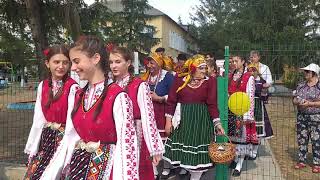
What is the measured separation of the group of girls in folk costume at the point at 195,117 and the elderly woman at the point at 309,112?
2.13 meters

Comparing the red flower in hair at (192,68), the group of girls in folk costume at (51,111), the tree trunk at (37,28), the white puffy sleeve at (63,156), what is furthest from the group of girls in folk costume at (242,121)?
the white puffy sleeve at (63,156)

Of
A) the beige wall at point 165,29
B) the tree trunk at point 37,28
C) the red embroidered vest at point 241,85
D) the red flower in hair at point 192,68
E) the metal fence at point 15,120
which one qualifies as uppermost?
the beige wall at point 165,29

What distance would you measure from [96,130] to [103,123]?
69mm

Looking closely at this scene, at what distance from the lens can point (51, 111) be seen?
138 inches

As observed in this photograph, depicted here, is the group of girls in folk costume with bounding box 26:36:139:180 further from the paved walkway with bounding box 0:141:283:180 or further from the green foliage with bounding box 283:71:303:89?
the green foliage with bounding box 283:71:303:89

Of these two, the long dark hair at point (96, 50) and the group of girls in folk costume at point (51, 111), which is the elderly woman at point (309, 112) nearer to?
the group of girls in folk costume at point (51, 111)

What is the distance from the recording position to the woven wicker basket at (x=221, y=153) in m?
4.64

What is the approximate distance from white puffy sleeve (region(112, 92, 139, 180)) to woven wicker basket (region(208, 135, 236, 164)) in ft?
7.68

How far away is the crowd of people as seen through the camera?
251 centimetres

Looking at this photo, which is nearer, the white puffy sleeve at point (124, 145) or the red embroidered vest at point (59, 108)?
the white puffy sleeve at point (124, 145)

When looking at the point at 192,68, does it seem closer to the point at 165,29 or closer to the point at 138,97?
the point at 138,97

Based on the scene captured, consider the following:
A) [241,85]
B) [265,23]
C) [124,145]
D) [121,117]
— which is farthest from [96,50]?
[265,23]

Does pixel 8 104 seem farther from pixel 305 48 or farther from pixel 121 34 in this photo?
pixel 121 34

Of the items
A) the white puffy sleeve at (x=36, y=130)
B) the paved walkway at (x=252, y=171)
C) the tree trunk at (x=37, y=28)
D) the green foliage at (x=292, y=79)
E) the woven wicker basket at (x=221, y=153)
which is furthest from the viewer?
the tree trunk at (x=37, y=28)
